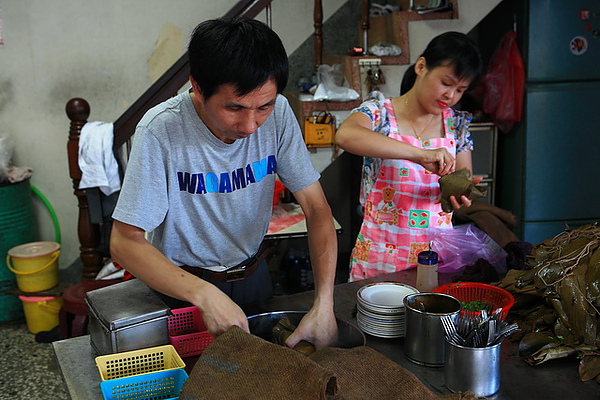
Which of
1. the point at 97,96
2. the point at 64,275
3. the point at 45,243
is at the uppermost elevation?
the point at 97,96

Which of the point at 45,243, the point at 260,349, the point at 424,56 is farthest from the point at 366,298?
the point at 45,243

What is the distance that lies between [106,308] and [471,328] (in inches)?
37.0

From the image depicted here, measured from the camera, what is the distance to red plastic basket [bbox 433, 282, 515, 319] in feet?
6.30

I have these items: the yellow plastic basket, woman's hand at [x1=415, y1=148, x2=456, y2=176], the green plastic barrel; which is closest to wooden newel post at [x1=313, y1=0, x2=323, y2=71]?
woman's hand at [x1=415, y1=148, x2=456, y2=176]

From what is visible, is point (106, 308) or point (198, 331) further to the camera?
point (198, 331)

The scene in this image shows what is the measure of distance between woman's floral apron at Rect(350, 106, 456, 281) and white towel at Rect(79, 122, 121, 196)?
1.90m

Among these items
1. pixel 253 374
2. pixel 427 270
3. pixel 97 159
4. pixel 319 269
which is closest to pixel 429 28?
pixel 97 159

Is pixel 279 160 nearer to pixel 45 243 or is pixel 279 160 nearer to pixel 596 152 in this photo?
pixel 45 243

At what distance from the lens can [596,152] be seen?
14.9ft

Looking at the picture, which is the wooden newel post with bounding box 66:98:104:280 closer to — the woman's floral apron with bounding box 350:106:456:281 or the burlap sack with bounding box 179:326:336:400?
the woman's floral apron with bounding box 350:106:456:281

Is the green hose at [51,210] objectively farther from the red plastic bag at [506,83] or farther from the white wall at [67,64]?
the red plastic bag at [506,83]

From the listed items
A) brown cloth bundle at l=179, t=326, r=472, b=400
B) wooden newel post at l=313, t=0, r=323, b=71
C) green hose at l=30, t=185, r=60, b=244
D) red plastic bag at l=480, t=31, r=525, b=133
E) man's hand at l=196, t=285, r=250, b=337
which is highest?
wooden newel post at l=313, t=0, r=323, b=71

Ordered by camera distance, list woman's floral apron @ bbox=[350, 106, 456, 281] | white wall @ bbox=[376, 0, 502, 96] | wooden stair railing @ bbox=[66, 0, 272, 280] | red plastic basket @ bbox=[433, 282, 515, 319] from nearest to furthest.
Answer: red plastic basket @ bbox=[433, 282, 515, 319]
woman's floral apron @ bbox=[350, 106, 456, 281]
wooden stair railing @ bbox=[66, 0, 272, 280]
white wall @ bbox=[376, 0, 502, 96]

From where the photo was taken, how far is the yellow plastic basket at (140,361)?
150cm
